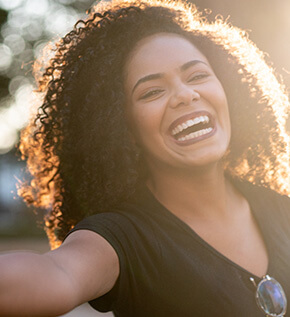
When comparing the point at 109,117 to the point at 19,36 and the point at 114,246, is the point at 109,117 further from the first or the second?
the point at 19,36

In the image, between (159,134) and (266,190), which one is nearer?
(159,134)

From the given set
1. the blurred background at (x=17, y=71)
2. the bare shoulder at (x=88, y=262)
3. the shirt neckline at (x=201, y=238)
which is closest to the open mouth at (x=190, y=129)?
the shirt neckline at (x=201, y=238)

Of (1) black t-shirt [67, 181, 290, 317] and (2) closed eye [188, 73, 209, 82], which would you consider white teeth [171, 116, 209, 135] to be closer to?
(2) closed eye [188, 73, 209, 82]

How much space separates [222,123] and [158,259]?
2.24ft

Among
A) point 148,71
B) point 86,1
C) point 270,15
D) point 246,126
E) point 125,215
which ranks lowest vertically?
point 125,215

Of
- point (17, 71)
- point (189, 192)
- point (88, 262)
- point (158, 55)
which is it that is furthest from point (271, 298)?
point (17, 71)

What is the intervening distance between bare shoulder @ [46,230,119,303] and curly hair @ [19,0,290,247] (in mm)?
544

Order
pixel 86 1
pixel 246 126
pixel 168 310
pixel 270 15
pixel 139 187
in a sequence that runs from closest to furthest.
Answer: pixel 168 310
pixel 139 187
pixel 246 126
pixel 270 15
pixel 86 1

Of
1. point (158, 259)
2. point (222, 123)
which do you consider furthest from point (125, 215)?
point (222, 123)

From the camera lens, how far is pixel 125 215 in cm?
197

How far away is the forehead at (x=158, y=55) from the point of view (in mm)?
2246

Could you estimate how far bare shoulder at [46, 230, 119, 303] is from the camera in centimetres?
152

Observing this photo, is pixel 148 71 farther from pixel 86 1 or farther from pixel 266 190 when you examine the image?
pixel 86 1

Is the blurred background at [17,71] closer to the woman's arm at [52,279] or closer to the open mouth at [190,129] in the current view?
the open mouth at [190,129]
